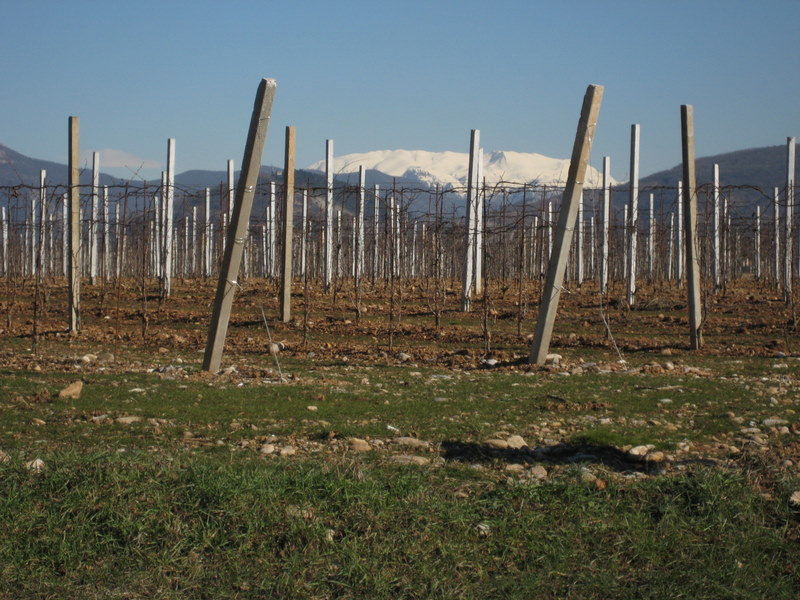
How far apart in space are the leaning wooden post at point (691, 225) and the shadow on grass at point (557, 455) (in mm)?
8018

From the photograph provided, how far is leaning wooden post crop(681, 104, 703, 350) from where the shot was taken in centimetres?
1439

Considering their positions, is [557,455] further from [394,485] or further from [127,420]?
[127,420]

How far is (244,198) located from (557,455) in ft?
17.1

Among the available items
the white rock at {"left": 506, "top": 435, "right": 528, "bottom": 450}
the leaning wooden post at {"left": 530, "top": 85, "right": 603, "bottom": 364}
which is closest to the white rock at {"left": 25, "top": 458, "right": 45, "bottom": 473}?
the white rock at {"left": 506, "top": 435, "right": 528, "bottom": 450}

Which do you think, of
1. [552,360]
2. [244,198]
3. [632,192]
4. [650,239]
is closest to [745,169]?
[650,239]

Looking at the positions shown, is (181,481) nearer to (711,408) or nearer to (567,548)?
(567,548)

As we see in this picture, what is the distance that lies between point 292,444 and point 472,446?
1.45 metres

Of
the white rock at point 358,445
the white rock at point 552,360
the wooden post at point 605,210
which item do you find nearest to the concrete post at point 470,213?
the wooden post at point 605,210

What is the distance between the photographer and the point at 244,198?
1048cm

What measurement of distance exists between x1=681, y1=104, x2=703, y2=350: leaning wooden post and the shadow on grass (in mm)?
8018

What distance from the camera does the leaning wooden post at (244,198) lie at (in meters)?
10.5

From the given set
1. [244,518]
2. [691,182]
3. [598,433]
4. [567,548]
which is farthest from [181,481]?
[691,182]

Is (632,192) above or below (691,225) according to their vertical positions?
above

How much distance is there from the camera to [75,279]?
15992 mm
